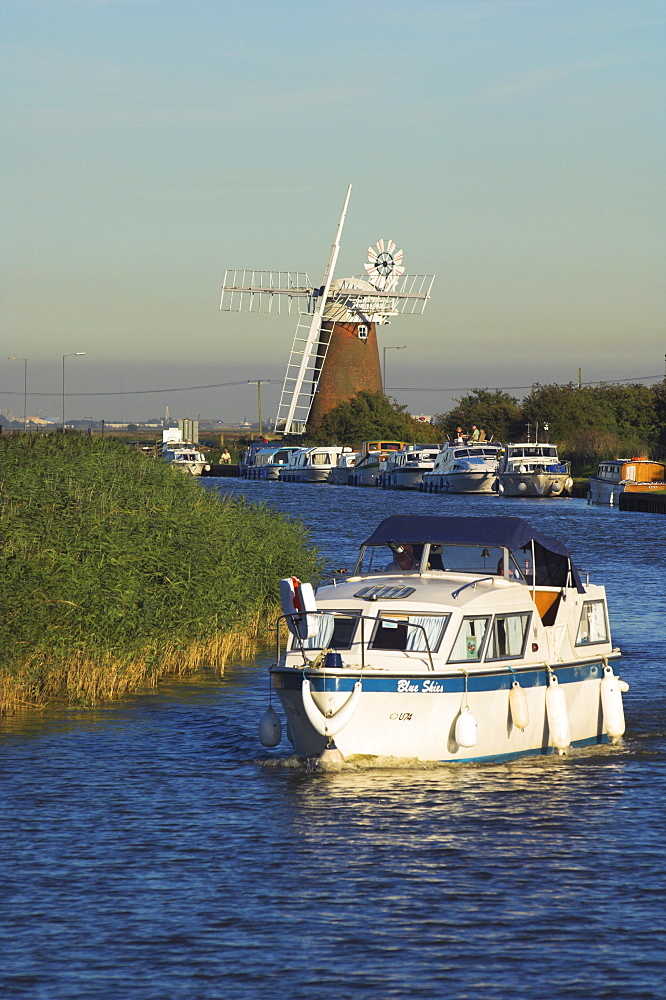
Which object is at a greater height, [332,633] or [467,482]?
[467,482]

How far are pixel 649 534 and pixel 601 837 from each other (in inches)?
2102

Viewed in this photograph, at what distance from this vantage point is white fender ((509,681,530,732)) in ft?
66.7

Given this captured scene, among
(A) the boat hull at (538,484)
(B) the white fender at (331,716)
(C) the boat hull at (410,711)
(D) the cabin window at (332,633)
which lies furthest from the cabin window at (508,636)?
(A) the boat hull at (538,484)

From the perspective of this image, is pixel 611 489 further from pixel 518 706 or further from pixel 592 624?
pixel 518 706

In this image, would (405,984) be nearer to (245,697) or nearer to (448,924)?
(448,924)

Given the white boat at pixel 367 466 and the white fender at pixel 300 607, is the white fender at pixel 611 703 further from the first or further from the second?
the white boat at pixel 367 466

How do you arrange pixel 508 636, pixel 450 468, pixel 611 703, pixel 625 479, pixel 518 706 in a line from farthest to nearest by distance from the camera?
1. pixel 450 468
2. pixel 625 479
3. pixel 611 703
4. pixel 508 636
5. pixel 518 706

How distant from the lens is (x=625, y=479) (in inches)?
3765

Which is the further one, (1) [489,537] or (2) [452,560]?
(2) [452,560]

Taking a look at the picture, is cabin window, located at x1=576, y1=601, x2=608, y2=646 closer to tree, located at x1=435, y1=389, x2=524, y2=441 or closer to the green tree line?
the green tree line

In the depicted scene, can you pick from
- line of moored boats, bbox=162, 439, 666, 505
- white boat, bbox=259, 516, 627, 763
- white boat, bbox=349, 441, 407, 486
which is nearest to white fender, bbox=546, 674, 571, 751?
white boat, bbox=259, 516, 627, 763

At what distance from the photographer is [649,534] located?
69.8 m

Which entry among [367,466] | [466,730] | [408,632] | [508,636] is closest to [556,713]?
[508,636]

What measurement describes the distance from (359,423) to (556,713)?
5554 inches
